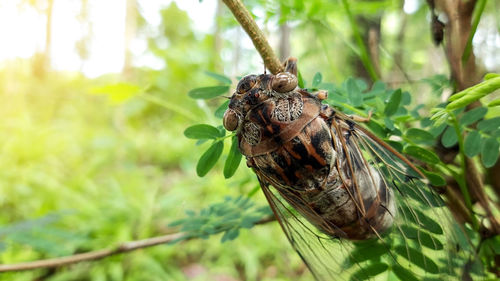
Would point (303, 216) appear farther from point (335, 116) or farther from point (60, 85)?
point (60, 85)

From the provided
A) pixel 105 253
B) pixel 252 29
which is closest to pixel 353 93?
pixel 252 29

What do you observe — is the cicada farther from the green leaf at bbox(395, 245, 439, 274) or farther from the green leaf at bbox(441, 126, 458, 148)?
the green leaf at bbox(441, 126, 458, 148)

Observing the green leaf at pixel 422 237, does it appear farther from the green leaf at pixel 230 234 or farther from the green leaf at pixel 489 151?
the green leaf at pixel 230 234

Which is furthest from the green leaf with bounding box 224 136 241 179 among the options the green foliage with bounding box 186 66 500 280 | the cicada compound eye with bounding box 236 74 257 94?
the cicada compound eye with bounding box 236 74 257 94

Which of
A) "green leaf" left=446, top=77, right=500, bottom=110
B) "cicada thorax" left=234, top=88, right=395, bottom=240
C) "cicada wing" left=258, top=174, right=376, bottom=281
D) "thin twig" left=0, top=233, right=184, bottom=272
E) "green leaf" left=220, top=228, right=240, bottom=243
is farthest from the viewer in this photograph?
"thin twig" left=0, top=233, right=184, bottom=272

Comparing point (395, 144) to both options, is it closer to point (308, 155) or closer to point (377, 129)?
point (377, 129)
